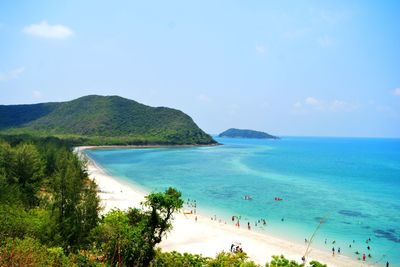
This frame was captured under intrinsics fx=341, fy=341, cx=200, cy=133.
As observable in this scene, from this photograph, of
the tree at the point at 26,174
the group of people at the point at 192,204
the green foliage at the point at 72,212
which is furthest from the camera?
the group of people at the point at 192,204

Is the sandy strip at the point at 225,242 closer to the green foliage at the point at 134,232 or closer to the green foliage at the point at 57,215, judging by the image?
the green foliage at the point at 134,232

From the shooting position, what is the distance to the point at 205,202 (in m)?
62.7

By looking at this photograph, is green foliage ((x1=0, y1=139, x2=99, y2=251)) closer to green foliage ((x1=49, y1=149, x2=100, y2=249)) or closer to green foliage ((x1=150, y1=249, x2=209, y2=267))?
green foliage ((x1=49, y1=149, x2=100, y2=249))

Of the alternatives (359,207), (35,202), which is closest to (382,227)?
(359,207)

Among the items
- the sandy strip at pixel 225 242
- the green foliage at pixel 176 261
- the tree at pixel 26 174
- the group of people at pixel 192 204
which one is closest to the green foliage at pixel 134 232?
the green foliage at pixel 176 261

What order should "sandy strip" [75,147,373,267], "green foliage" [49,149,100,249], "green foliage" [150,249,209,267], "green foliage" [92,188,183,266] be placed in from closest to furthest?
"green foliage" [150,249,209,267]
"green foliage" [92,188,183,266]
"green foliage" [49,149,100,249]
"sandy strip" [75,147,373,267]

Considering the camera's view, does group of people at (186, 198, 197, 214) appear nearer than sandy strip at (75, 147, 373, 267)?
No

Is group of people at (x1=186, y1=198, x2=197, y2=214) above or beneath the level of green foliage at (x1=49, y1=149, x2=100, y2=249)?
beneath

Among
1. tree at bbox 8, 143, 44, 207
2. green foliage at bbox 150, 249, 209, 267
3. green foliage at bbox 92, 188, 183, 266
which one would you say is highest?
tree at bbox 8, 143, 44, 207

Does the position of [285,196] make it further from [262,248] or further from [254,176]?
[262,248]

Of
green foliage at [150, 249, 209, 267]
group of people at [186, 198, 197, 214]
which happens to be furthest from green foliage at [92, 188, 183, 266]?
group of people at [186, 198, 197, 214]

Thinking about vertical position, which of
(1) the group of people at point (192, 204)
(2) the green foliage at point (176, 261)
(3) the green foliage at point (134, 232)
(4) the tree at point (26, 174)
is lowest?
(1) the group of people at point (192, 204)

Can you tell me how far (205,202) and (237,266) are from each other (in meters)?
45.8

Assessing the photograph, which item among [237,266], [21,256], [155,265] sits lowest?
[155,265]
